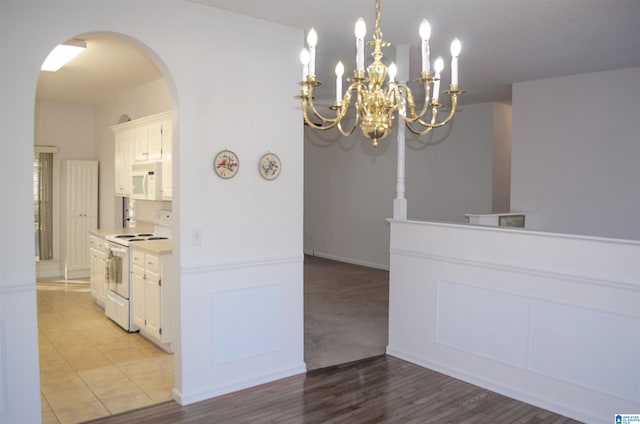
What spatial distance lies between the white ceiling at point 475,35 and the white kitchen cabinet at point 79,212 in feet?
7.01

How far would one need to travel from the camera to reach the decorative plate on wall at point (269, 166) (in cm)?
371

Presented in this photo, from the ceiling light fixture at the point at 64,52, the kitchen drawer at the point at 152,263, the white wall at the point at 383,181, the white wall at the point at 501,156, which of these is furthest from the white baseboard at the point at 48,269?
the white wall at the point at 501,156

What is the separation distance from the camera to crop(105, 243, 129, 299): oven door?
498cm

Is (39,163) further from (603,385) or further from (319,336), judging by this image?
(603,385)

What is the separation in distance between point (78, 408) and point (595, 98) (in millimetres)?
5545

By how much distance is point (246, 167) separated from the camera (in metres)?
3.65

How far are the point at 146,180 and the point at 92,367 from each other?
7.65 feet

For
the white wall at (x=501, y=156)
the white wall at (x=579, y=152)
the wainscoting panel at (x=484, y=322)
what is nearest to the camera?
the wainscoting panel at (x=484, y=322)

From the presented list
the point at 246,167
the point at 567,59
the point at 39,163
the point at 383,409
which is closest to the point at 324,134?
the point at 39,163

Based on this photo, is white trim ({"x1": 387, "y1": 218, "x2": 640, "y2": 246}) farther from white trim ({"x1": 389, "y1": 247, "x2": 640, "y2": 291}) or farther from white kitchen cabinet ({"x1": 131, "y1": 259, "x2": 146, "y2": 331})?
white kitchen cabinet ({"x1": 131, "y1": 259, "x2": 146, "y2": 331})

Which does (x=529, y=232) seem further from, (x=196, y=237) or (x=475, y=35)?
(x=196, y=237)

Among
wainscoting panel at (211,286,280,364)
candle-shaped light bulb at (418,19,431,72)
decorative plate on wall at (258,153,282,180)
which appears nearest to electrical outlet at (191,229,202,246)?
wainscoting panel at (211,286,280,364)

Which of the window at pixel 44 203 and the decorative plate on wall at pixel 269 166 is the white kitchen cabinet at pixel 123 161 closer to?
the window at pixel 44 203

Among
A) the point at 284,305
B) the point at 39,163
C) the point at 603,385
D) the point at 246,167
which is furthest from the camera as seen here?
the point at 39,163
